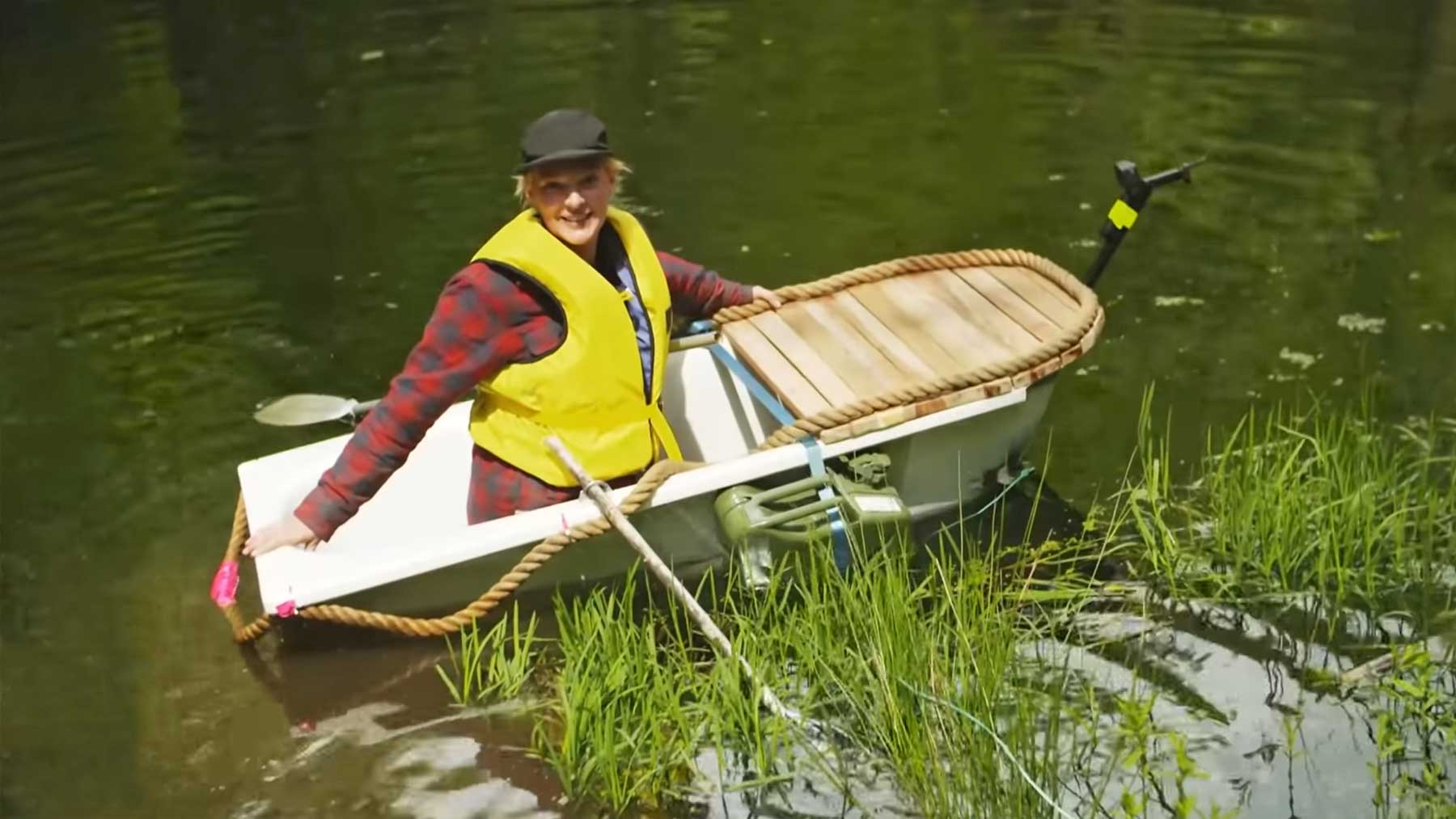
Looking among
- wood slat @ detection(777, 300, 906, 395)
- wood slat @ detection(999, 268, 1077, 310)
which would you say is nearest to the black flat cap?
wood slat @ detection(777, 300, 906, 395)

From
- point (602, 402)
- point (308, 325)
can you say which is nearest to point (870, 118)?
point (308, 325)

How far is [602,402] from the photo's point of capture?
10.8 ft

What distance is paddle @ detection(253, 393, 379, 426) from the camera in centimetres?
470

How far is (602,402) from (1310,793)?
1.69 metres

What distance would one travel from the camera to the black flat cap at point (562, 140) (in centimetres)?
304

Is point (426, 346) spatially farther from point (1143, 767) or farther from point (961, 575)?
point (1143, 767)

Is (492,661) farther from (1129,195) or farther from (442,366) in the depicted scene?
(1129,195)

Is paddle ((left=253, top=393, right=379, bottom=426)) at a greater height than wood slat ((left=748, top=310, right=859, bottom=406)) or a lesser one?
lesser

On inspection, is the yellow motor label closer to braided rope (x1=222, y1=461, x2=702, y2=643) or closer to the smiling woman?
the smiling woman

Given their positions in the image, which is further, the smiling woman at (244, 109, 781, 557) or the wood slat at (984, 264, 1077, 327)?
the wood slat at (984, 264, 1077, 327)

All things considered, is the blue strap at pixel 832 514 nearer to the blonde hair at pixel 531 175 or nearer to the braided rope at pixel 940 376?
the braided rope at pixel 940 376

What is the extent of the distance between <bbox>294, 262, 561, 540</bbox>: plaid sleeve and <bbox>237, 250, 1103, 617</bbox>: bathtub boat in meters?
0.13

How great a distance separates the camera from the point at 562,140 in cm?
304

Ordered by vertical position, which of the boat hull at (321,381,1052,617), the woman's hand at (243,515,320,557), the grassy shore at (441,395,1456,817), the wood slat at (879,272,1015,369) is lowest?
the grassy shore at (441,395,1456,817)
